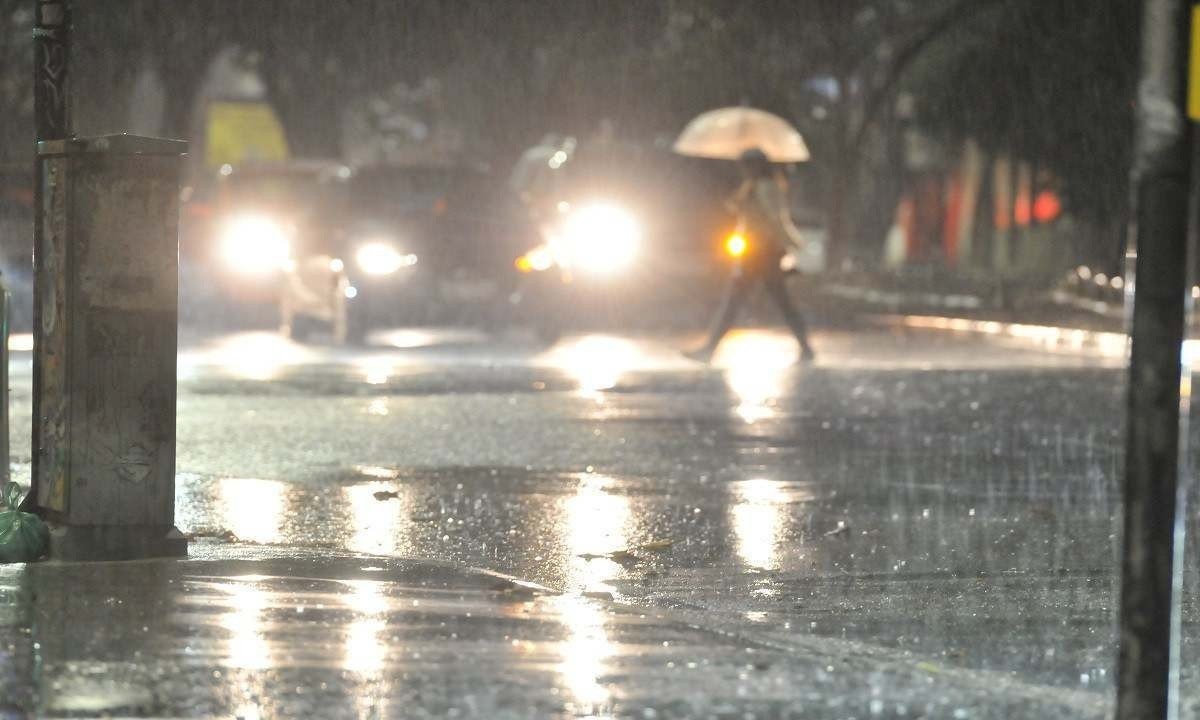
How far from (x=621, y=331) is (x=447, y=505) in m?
13.5

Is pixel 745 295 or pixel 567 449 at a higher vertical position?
pixel 745 295

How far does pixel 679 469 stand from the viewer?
11.9 m

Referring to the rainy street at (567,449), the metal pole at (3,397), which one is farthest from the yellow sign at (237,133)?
the metal pole at (3,397)

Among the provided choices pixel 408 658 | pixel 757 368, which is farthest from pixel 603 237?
pixel 408 658

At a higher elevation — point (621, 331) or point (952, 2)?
point (952, 2)

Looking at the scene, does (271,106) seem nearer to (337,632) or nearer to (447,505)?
(447,505)

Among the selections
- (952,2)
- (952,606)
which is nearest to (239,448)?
(952,606)

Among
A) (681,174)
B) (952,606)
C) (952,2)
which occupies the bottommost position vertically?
(952,606)

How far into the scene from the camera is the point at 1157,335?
5270 millimetres

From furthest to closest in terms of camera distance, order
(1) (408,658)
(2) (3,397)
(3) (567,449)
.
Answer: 1. (3) (567,449)
2. (2) (3,397)
3. (1) (408,658)

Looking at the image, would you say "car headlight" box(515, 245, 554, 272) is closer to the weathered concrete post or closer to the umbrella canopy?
the umbrella canopy

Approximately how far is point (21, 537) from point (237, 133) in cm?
4865

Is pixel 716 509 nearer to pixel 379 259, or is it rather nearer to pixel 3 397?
pixel 3 397

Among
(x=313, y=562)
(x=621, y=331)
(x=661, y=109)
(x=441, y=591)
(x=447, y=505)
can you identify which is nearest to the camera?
(x=441, y=591)
